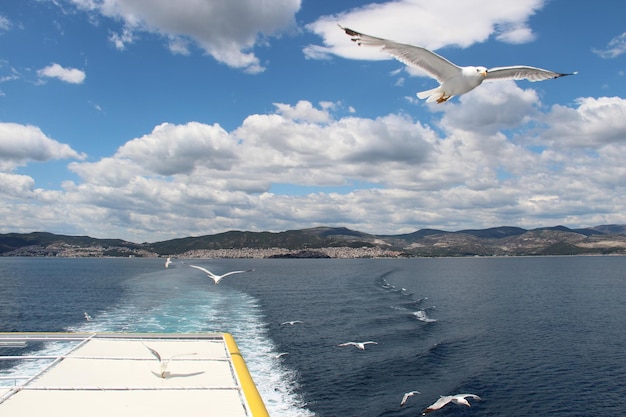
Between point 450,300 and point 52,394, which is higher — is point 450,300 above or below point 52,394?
below

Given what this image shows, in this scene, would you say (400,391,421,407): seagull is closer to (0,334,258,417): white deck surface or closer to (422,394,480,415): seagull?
(422,394,480,415): seagull

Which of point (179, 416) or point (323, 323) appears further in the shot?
point (323, 323)

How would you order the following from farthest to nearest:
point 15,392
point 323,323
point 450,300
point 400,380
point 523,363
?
point 450,300 → point 323,323 → point 523,363 → point 400,380 → point 15,392

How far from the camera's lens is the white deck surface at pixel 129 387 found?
13.7 m

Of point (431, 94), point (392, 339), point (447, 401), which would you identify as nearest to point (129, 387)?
point (431, 94)

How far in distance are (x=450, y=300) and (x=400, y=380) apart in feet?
168

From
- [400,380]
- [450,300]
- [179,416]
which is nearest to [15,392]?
[179,416]

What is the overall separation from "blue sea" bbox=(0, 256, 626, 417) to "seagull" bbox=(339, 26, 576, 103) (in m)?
23.7

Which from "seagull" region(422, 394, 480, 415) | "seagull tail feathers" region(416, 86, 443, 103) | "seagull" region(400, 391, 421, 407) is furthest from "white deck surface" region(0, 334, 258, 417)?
"seagull" region(422, 394, 480, 415)

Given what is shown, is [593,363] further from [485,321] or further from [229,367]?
[229,367]

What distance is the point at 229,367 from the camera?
19.5 m

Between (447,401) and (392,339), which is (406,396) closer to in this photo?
(447,401)

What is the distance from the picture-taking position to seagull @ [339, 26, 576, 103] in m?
11.6

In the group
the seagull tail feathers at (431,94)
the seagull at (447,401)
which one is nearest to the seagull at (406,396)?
the seagull at (447,401)
